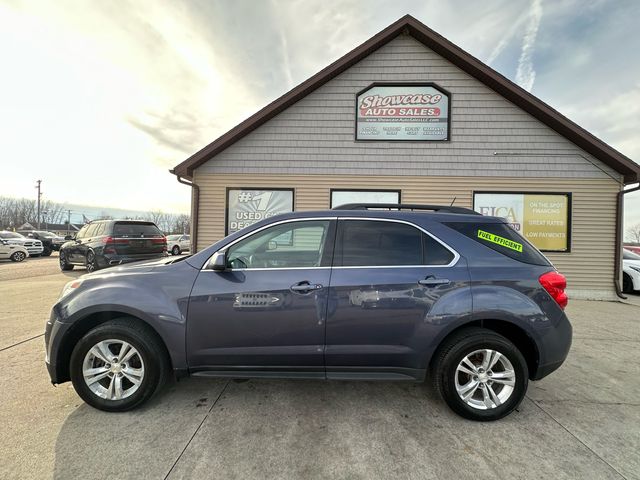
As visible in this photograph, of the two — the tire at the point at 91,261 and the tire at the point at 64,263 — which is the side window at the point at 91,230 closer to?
the tire at the point at 91,261

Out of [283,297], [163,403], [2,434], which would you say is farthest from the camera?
[163,403]

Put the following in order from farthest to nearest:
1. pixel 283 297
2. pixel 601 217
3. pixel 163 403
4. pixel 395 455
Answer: pixel 601 217 → pixel 163 403 → pixel 283 297 → pixel 395 455

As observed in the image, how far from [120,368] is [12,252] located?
1746 cm

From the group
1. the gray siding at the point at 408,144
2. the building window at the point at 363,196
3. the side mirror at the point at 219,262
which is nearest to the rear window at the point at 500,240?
the side mirror at the point at 219,262

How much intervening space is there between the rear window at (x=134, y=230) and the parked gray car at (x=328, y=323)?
7.34 meters

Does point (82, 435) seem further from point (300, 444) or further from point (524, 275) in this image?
point (524, 275)

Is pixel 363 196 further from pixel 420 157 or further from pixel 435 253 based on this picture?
pixel 435 253

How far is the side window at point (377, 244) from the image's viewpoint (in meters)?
2.62

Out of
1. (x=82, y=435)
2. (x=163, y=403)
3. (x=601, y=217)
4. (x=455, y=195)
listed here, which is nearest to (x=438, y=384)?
(x=163, y=403)

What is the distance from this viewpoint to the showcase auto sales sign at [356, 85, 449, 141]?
7895mm

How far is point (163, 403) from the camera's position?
8.87 ft

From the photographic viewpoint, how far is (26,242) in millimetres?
15711

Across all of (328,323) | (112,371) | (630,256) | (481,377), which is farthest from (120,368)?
(630,256)

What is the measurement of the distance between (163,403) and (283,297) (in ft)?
4.85
